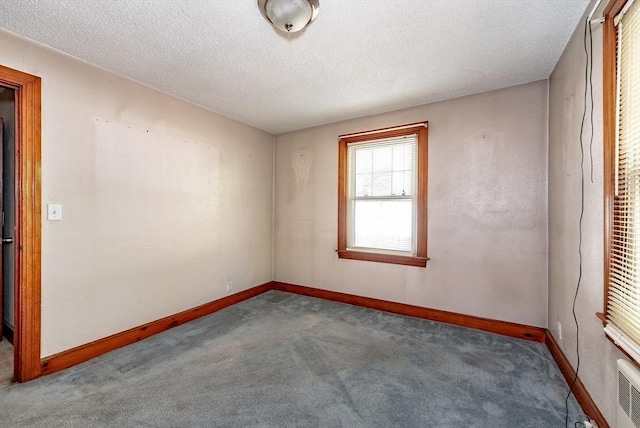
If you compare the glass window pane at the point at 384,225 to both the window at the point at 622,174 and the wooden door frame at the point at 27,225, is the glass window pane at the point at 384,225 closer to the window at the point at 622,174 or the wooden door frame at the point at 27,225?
the window at the point at 622,174

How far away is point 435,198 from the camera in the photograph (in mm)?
3117

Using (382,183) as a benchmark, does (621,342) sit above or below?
below

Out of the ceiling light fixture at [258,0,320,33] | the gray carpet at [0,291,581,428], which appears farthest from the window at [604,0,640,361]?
the ceiling light fixture at [258,0,320,33]

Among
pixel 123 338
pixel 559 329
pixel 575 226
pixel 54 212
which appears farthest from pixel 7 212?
pixel 559 329

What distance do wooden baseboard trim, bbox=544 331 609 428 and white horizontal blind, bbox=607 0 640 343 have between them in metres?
0.58

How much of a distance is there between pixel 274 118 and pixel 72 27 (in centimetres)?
209

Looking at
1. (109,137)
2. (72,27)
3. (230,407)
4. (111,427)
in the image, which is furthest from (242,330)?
(72,27)

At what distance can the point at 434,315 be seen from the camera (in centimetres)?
310

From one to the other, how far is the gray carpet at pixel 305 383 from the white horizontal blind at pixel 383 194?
1.11 metres

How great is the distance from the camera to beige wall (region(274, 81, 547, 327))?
2.64 m

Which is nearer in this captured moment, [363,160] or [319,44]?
[319,44]

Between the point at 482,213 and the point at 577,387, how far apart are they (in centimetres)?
157

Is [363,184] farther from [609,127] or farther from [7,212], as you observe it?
[7,212]

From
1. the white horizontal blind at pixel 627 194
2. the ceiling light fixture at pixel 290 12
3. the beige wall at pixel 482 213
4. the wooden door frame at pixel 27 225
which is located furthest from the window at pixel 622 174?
the wooden door frame at pixel 27 225
